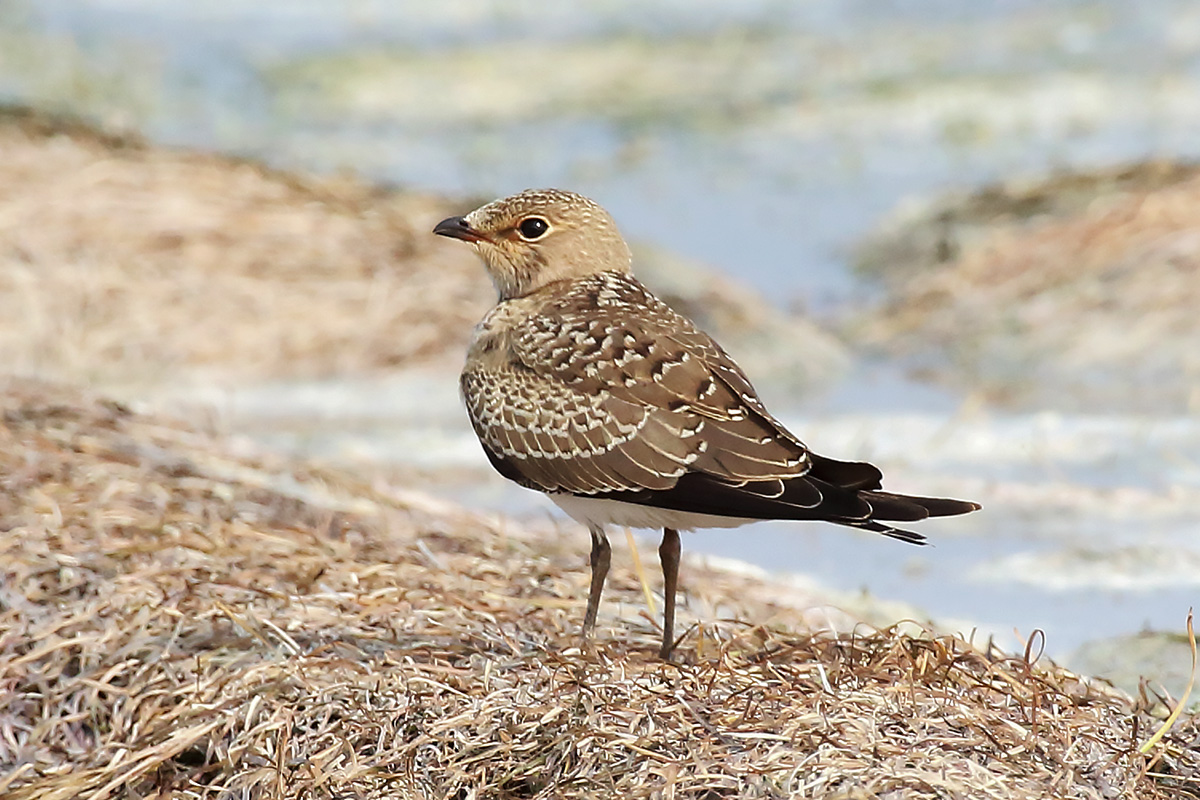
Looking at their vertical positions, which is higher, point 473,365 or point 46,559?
point 473,365

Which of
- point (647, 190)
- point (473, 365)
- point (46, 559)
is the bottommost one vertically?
point (46, 559)

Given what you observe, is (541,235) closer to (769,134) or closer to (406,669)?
(406,669)

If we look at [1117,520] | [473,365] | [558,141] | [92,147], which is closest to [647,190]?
[558,141]

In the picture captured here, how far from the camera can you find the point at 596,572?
4.71 metres

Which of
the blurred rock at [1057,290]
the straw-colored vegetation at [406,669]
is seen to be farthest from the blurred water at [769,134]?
the straw-colored vegetation at [406,669]

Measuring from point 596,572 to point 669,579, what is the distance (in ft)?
0.68

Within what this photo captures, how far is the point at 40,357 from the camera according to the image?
9.66 meters

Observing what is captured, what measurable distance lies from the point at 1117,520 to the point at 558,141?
8.62 meters

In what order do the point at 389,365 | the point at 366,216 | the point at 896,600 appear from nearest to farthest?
the point at 896,600
the point at 389,365
the point at 366,216

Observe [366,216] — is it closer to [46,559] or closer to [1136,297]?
Result: [1136,297]

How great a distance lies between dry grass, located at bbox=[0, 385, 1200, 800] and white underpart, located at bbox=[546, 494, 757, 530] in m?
0.29

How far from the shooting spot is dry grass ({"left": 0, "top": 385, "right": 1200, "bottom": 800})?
3.71 meters

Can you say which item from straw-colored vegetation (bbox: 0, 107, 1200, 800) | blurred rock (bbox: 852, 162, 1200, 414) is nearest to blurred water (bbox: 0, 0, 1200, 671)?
blurred rock (bbox: 852, 162, 1200, 414)

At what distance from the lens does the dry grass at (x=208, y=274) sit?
9.86 metres
